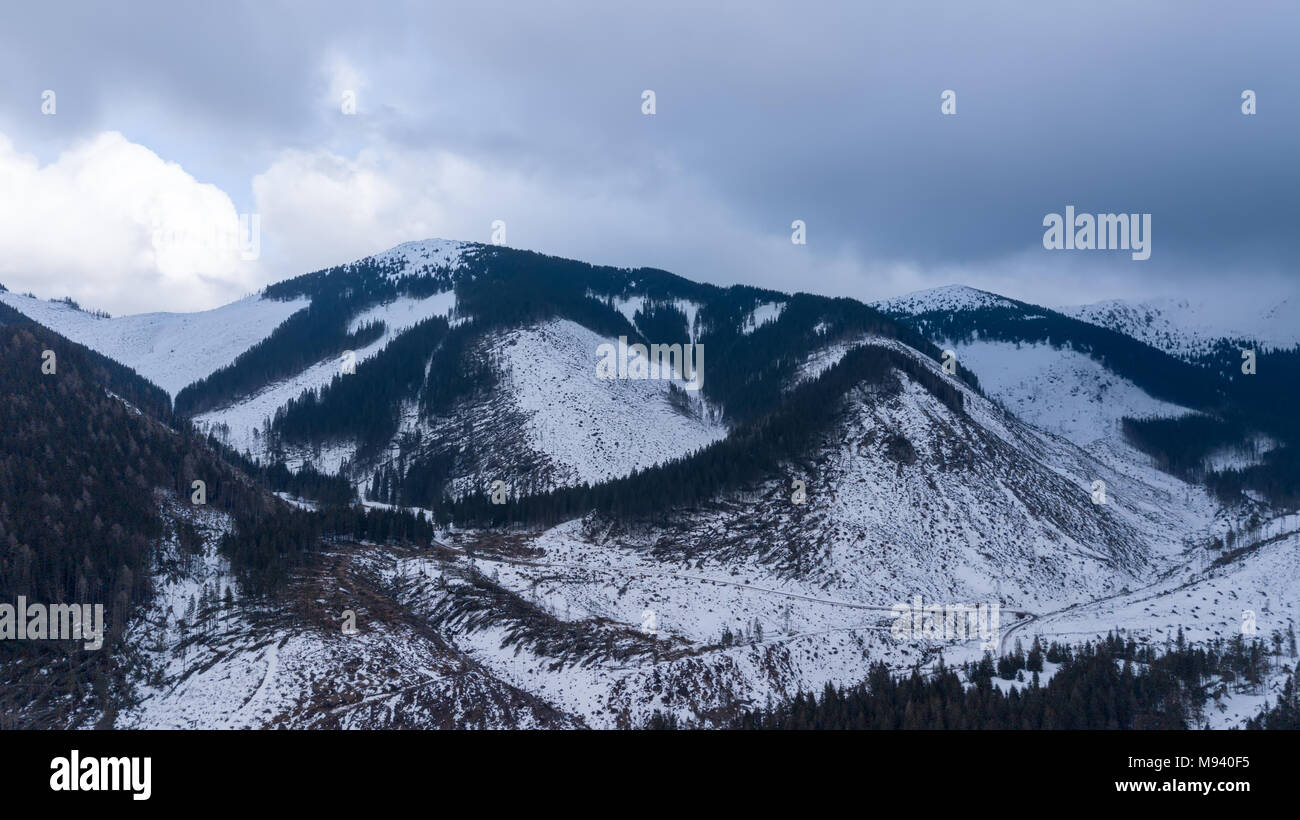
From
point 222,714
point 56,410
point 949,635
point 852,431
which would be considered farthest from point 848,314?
point 222,714

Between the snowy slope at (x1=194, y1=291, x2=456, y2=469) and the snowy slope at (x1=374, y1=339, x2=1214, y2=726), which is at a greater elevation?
the snowy slope at (x1=194, y1=291, x2=456, y2=469)

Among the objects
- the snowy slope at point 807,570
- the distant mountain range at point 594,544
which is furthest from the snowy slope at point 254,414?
the snowy slope at point 807,570

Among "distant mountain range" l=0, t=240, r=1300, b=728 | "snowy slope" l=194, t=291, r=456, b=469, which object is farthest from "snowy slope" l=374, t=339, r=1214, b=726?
"snowy slope" l=194, t=291, r=456, b=469

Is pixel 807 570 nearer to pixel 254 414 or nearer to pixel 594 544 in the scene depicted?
pixel 594 544

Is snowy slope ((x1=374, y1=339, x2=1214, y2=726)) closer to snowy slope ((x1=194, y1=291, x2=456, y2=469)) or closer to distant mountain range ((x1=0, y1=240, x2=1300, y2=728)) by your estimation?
distant mountain range ((x1=0, y1=240, x2=1300, y2=728))

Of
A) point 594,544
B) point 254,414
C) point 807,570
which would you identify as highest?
point 254,414

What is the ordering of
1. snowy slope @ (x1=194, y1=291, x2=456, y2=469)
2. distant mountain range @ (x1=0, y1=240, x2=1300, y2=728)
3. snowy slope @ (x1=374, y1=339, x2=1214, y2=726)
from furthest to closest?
snowy slope @ (x1=194, y1=291, x2=456, y2=469), snowy slope @ (x1=374, y1=339, x2=1214, y2=726), distant mountain range @ (x1=0, y1=240, x2=1300, y2=728)

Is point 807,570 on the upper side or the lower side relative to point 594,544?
lower

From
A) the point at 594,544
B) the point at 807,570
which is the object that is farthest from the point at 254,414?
the point at 807,570

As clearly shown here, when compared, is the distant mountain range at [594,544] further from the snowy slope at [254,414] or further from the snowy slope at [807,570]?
the snowy slope at [254,414]

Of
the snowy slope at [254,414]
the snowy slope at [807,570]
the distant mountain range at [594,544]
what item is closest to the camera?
the distant mountain range at [594,544]

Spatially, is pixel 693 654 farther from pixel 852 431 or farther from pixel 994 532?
pixel 852 431

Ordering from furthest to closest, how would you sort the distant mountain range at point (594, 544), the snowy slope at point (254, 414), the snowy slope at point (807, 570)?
the snowy slope at point (254, 414) < the snowy slope at point (807, 570) < the distant mountain range at point (594, 544)
